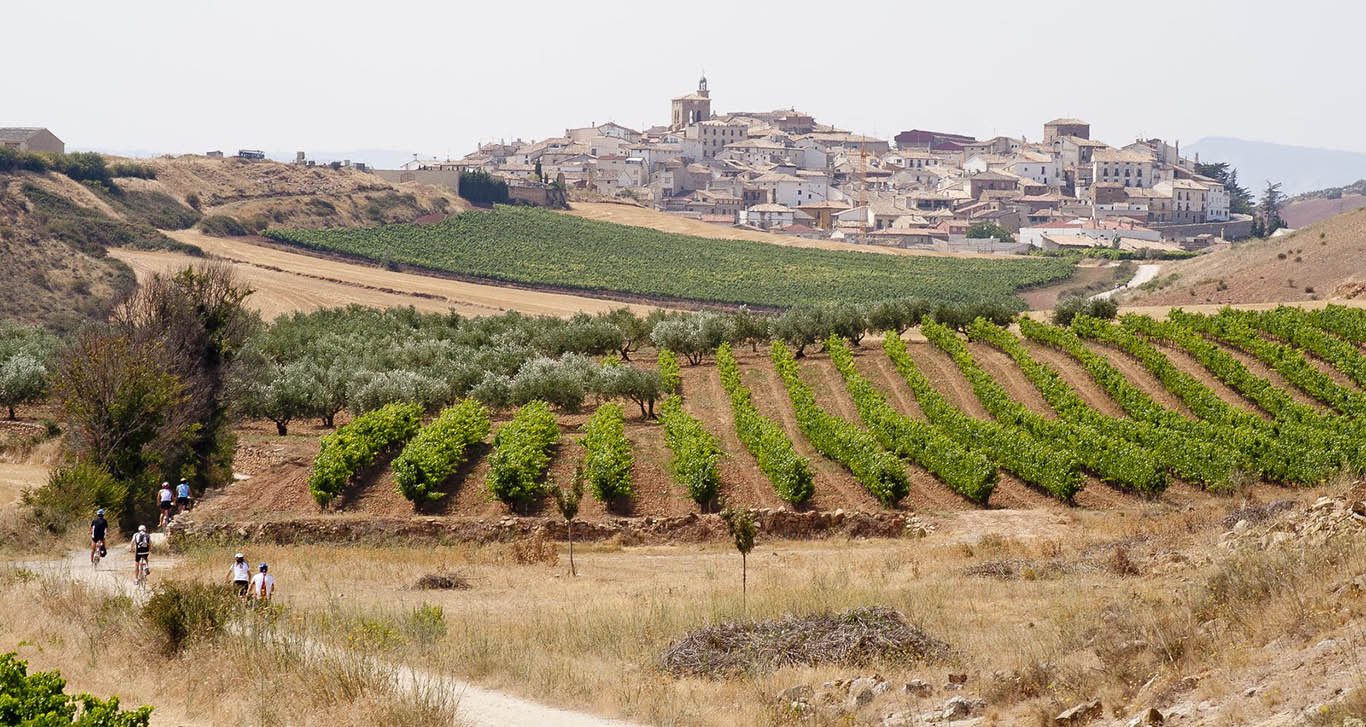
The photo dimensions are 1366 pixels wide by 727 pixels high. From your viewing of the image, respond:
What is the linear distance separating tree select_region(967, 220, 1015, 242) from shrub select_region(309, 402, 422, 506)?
12358cm

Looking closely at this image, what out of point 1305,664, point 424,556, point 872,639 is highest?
point 1305,664

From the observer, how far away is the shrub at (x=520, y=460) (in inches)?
1166

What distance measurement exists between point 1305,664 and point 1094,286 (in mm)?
99424

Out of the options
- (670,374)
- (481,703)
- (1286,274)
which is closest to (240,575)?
(481,703)

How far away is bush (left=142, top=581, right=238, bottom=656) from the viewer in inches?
625

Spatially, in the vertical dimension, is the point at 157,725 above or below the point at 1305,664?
below

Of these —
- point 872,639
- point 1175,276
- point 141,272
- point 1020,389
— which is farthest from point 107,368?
point 1175,276

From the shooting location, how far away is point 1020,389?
43344 mm

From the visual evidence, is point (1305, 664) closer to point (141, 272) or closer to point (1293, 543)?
point (1293, 543)

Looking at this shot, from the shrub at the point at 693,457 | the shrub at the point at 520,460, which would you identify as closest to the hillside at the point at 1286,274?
the shrub at the point at 693,457

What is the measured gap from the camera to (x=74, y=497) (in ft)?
89.4

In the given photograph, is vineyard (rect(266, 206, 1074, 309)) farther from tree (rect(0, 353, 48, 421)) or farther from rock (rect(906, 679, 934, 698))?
rock (rect(906, 679, 934, 698))

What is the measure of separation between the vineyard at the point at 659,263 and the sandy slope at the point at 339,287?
594cm

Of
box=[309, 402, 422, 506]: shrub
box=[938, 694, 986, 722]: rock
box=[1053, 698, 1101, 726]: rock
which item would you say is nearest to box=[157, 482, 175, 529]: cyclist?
box=[309, 402, 422, 506]: shrub
